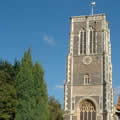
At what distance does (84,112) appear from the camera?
5028 cm

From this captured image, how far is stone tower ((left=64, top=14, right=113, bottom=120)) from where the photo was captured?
49.9 m

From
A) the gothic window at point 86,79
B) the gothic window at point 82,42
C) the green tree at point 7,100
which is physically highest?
the gothic window at point 82,42

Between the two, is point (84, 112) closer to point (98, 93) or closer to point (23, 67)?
point (98, 93)

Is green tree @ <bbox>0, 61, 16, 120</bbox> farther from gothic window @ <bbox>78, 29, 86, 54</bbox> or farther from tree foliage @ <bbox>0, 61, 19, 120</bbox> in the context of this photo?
gothic window @ <bbox>78, 29, 86, 54</bbox>

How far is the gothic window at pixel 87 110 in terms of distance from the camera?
4988cm

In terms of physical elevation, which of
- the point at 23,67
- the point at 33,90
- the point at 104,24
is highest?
the point at 104,24

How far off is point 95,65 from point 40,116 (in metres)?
20.3

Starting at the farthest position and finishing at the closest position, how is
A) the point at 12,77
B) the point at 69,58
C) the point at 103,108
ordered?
the point at 69,58 < the point at 103,108 < the point at 12,77

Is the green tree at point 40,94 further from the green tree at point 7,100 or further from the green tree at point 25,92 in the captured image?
the green tree at point 7,100

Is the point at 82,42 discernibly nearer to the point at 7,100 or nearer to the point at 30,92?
the point at 7,100

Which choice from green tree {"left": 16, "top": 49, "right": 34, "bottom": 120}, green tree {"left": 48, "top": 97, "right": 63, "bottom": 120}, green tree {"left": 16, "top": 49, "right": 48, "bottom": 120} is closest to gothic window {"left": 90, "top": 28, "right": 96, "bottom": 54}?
green tree {"left": 48, "top": 97, "right": 63, "bottom": 120}

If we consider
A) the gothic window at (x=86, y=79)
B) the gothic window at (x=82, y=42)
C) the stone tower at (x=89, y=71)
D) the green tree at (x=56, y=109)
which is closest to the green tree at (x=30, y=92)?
the green tree at (x=56, y=109)

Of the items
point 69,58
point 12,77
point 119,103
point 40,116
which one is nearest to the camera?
point 40,116

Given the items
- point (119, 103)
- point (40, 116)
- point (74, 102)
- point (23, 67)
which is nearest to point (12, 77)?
point (23, 67)
